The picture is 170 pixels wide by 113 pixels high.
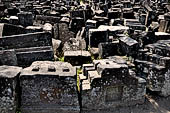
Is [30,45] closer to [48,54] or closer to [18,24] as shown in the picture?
[48,54]

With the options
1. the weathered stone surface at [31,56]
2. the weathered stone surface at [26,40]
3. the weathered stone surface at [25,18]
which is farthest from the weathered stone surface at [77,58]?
the weathered stone surface at [25,18]

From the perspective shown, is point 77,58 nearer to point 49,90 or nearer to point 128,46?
point 128,46

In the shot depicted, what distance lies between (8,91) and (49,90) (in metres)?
1.23

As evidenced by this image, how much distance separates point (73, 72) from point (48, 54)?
221 centimetres

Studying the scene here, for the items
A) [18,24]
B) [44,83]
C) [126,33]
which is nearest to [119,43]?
[126,33]

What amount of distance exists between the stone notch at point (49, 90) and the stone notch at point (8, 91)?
24 cm

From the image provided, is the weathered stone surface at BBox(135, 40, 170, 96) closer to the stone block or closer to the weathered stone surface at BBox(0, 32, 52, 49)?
the stone block

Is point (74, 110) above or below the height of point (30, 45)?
below

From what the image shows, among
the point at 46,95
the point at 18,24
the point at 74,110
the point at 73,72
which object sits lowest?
the point at 74,110

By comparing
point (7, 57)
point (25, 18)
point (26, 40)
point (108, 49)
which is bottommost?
point (108, 49)

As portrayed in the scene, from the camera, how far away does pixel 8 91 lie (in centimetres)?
683

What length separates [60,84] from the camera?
7133 mm

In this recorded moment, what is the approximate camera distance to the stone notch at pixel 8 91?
677 cm

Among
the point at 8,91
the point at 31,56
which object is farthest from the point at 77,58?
the point at 8,91
